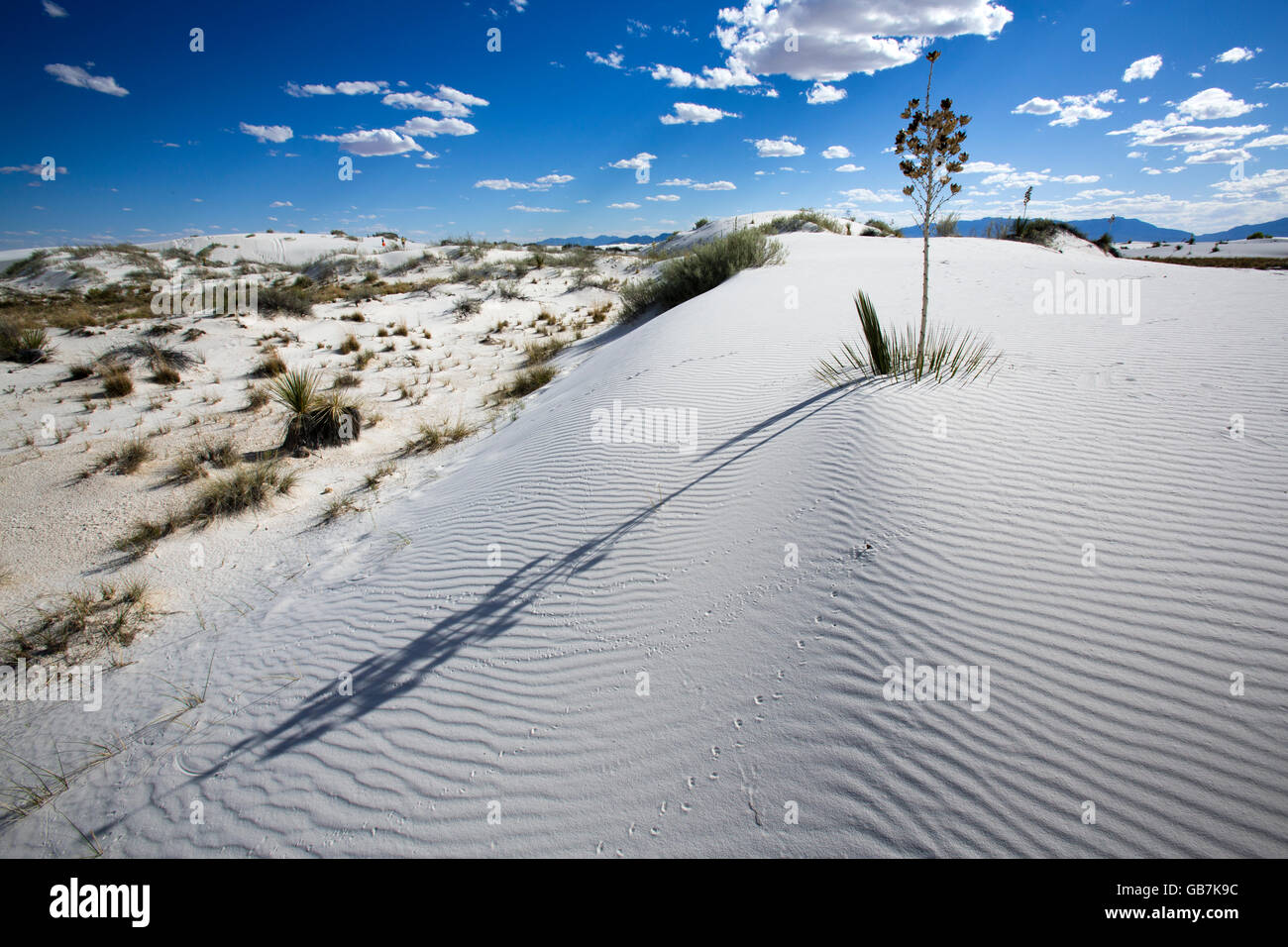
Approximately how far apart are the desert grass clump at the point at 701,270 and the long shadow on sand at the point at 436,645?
1001 centimetres

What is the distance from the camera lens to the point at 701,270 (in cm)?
1323

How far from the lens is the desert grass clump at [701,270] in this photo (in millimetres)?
13008

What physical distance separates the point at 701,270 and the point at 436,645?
478 inches

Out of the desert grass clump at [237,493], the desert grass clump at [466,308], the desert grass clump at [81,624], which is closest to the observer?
the desert grass clump at [81,624]

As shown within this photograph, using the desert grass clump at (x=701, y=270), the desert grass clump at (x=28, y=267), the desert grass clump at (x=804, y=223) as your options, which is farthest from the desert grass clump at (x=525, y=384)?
the desert grass clump at (x=28, y=267)

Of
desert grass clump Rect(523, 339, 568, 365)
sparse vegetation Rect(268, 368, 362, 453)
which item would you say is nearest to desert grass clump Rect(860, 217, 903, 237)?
desert grass clump Rect(523, 339, 568, 365)

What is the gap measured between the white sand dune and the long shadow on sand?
0.02m

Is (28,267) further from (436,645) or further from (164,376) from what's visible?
(436,645)

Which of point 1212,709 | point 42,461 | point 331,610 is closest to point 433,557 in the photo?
point 331,610

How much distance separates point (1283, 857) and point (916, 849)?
0.90 m

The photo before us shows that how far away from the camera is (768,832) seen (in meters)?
1.80

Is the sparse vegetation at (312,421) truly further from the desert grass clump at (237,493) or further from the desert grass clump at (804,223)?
the desert grass clump at (804,223)

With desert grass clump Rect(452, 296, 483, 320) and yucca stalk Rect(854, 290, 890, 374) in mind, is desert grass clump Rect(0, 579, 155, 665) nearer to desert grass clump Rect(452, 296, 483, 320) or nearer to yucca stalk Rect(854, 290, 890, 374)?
yucca stalk Rect(854, 290, 890, 374)
